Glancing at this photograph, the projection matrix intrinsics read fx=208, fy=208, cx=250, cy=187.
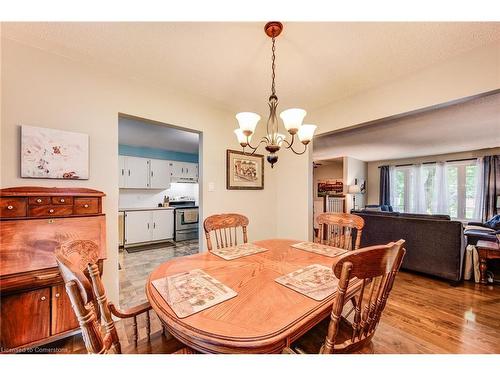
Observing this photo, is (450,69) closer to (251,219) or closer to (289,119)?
(289,119)

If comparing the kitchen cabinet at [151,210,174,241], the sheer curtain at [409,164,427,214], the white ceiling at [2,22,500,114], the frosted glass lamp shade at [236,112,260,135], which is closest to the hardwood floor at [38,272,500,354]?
the frosted glass lamp shade at [236,112,260,135]

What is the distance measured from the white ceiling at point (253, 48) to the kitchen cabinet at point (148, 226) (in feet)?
10.5

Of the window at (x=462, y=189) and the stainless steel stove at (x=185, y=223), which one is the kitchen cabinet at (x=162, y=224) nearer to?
the stainless steel stove at (x=185, y=223)

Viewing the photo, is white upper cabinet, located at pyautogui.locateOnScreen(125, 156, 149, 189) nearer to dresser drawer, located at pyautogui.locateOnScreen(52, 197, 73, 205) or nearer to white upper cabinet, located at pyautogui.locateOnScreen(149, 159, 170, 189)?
white upper cabinet, located at pyautogui.locateOnScreen(149, 159, 170, 189)

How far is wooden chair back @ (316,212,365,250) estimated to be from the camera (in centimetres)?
180

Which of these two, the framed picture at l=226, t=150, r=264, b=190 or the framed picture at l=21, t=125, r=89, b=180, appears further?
the framed picture at l=226, t=150, r=264, b=190

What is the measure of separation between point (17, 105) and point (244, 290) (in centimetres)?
211

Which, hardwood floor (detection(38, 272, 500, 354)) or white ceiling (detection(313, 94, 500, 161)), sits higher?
white ceiling (detection(313, 94, 500, 161))

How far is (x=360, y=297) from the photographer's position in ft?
2.75

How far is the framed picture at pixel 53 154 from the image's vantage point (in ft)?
5.12

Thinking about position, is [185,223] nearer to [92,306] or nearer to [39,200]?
[39,200]

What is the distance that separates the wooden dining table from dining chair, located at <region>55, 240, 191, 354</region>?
0.17m
